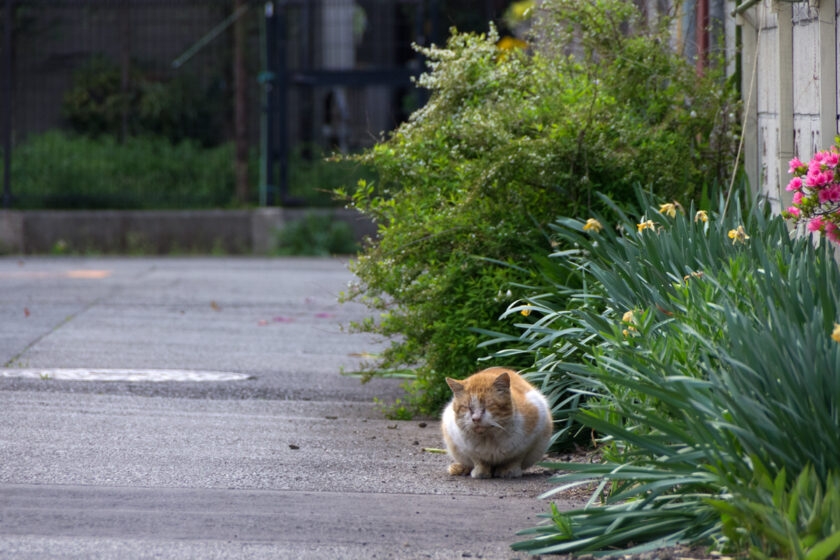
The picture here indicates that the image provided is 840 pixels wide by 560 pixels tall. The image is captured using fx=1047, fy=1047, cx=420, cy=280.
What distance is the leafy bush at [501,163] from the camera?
5.87 m

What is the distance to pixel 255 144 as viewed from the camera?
17.5 m

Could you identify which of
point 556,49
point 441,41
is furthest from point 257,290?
point 441,41

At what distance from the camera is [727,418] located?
130 inches

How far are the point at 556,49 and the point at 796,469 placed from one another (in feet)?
13.9

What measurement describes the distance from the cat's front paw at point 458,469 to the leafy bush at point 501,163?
3.60 ft

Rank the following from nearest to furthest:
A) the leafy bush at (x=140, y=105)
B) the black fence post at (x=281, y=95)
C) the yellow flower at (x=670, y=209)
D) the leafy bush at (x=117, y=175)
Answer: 1. the yellow flower at (x=670, y=209)
2. the black fence post at (x=281, y=95)
3. the leafy bush at (x=117, y=175)
4. the leafy bush at (x=140, y=105)

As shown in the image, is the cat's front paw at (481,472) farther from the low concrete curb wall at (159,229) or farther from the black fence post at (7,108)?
the black fence post at (7,108)

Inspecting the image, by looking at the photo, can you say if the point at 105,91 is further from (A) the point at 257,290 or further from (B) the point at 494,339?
(B) the point at 494,339

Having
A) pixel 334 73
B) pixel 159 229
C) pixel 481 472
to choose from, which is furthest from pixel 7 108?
pixel 481 472

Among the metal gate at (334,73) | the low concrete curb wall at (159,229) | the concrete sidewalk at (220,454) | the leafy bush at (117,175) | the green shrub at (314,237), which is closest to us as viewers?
the concrete sidewalk at (220,454)

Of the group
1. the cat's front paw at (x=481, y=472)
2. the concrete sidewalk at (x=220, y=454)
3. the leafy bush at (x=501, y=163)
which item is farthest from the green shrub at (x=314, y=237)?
the cat's front paw at (x=481, y=472)

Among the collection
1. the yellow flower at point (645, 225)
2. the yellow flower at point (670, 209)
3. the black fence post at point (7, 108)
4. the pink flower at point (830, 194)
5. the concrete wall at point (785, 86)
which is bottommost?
the yellow flower at point (645, 225)

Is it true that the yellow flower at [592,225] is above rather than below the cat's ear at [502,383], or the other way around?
above

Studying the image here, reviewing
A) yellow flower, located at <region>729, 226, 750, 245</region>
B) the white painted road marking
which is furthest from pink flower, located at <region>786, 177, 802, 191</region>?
the white painted road marking
